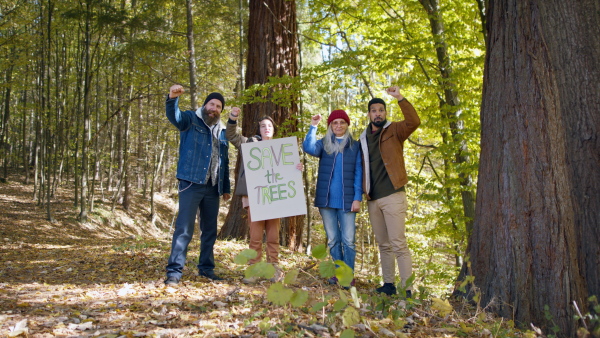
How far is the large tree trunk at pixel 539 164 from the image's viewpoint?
367cm

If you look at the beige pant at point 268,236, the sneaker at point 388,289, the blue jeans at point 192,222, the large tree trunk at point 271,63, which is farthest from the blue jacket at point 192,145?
the large tree trunk at point 271,63

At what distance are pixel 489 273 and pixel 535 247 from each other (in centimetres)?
49

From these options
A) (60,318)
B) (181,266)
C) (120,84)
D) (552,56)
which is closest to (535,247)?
(552,56)

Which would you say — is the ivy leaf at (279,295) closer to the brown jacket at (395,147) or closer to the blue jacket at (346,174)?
the blue jacket at (346,174)

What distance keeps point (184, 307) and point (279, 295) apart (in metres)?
1.52

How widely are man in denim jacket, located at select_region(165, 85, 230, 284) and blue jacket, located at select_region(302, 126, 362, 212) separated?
1.05 m

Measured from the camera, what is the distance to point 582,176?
13.1ft

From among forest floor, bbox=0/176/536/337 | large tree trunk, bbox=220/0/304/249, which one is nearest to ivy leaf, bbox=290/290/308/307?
forest floor, bbox=0/176/536/337

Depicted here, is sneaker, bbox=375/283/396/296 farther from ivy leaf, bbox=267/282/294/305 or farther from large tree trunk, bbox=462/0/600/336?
ivy leaf, bbox=267/282/294/305

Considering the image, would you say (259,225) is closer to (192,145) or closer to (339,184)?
(339,184)

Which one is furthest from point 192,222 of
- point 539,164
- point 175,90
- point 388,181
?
point 539,164

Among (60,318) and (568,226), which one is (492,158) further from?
(60,318)

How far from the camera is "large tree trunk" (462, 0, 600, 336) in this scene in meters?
3.67

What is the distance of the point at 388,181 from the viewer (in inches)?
183
